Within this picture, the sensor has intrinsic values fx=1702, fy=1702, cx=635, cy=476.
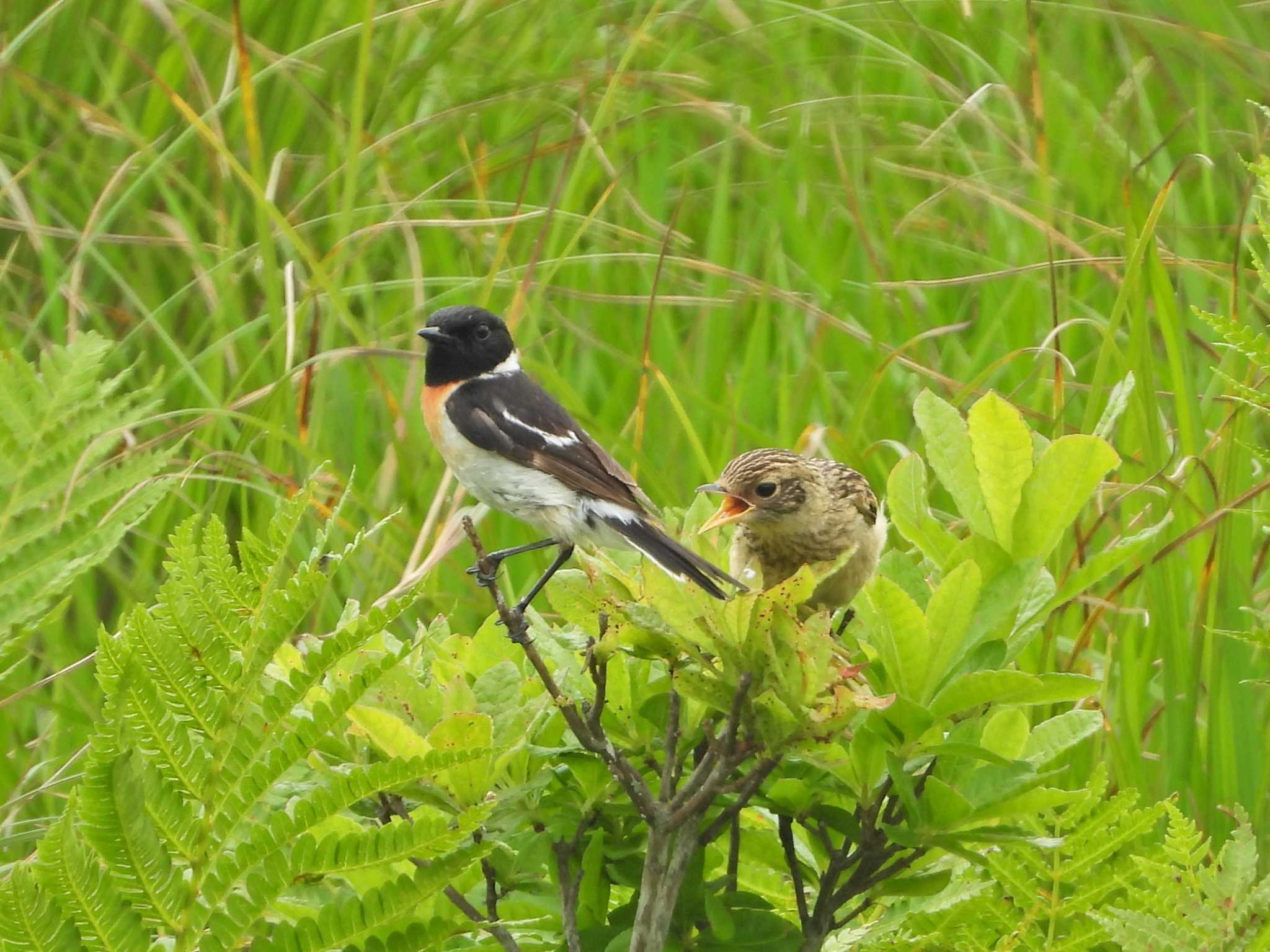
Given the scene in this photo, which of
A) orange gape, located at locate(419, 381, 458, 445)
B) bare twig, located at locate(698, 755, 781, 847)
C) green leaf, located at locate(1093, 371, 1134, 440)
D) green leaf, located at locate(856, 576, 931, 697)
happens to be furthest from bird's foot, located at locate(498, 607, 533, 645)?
orange gape, located at locate(419, 381, 458, 445)

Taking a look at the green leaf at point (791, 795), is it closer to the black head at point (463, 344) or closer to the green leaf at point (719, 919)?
the green leaf at point (719, 919)

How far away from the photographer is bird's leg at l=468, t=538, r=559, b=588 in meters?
2.46

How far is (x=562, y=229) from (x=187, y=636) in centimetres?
484

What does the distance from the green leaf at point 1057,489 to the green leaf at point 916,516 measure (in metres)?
0.16

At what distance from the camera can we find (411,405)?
17.4 ft

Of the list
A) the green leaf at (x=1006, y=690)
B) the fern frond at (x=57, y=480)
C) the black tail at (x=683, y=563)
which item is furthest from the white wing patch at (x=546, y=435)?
the fern frond at (x=57, y=480)

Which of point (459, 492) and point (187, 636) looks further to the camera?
point (459, 492)

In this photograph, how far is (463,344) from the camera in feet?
15.0

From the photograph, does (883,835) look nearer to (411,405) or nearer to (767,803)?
(767,803)

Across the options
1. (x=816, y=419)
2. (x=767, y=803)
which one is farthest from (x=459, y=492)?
(x=767, y=803)

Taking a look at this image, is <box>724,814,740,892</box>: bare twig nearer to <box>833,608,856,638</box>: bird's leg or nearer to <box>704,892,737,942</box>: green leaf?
<box>704,892,737,942</box>: green leaf

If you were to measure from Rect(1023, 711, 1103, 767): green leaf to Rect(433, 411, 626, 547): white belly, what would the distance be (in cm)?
209

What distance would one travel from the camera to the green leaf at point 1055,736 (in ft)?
6.51

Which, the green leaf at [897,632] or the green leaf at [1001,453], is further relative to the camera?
the green leaf at [1001,453]
